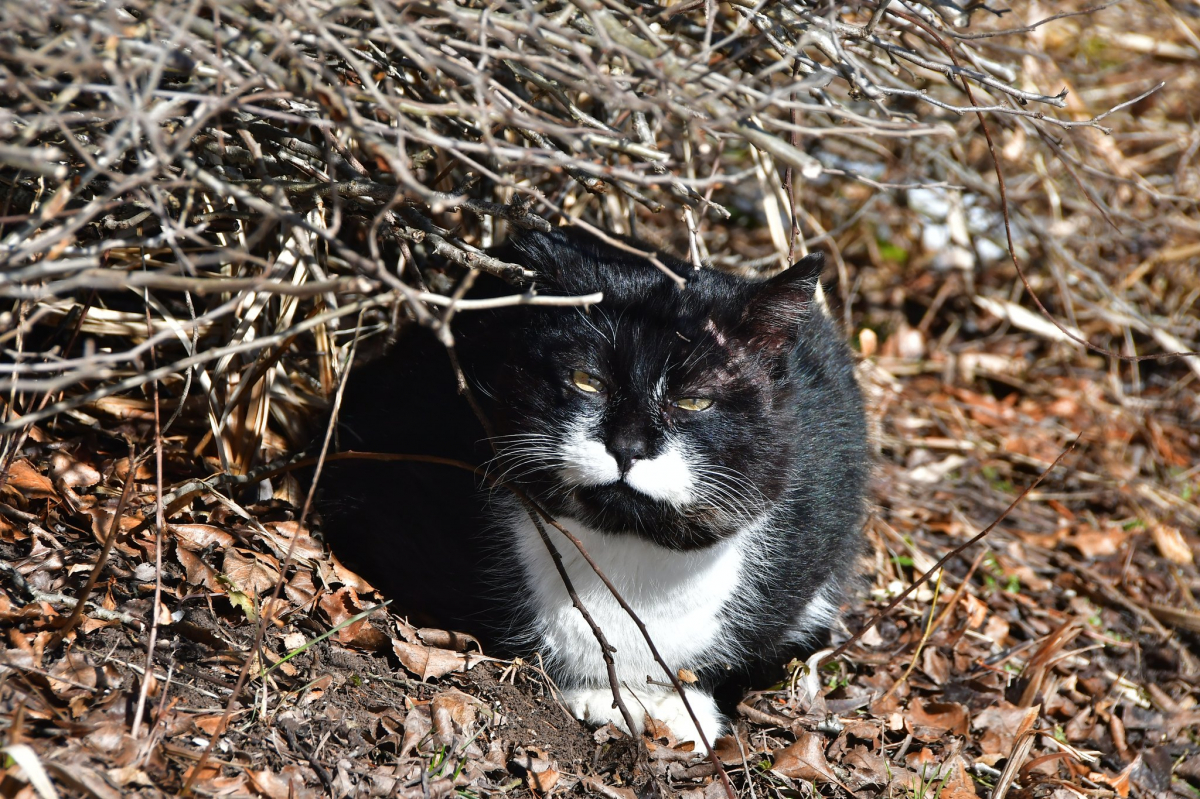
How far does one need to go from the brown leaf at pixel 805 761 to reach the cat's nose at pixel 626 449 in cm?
109

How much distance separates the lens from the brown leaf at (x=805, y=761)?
8.55 feet

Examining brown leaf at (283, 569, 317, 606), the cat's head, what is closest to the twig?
the cat's head

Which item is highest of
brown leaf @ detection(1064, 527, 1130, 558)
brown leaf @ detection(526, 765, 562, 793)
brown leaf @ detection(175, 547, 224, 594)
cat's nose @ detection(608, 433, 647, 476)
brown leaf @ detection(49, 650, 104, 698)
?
cat's nose @ detection(608, 433, 647, 476)

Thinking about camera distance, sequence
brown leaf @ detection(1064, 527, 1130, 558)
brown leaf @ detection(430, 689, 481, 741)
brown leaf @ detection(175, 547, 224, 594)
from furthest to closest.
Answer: brown leaf @ detection(1064, 527, 1130, 558)
brown leaf @ detection(175, 547, 224, 594)
brown leaf @ detection(430, 689, 481, 741)

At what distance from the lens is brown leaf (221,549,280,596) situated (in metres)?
2.50

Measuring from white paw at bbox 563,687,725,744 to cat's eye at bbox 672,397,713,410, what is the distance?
870mm

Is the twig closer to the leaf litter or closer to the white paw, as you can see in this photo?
the leaf litter

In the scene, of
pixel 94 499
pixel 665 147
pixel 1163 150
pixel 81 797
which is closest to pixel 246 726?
pixel 81 797

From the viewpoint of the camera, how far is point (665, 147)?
12.0ft

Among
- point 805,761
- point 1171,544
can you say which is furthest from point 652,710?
point 1171,544

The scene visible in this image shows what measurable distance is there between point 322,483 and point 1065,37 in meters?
5.43

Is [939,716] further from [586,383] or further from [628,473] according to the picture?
[586,383]

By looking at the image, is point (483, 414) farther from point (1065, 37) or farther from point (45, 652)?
point (1065, 37)

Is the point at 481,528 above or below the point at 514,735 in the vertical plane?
above
